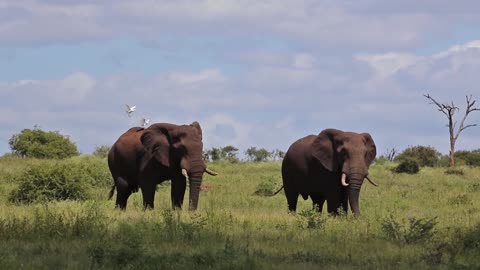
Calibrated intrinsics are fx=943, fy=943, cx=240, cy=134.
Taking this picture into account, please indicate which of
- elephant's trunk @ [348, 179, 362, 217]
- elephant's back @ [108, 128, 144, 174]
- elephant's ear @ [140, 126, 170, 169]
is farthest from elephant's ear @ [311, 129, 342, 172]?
elephant's back @ [108, 128, 144, 174]

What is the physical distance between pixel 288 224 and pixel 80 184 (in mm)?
9292

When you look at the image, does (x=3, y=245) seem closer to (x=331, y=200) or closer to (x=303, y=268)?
(x=303, y=268)

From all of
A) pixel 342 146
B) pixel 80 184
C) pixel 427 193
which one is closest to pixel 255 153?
pixel 427 193

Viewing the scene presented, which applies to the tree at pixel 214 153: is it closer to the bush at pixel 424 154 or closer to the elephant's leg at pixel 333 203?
the bush at pixel 424 154

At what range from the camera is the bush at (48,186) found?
2448 cm

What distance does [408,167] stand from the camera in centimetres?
4447

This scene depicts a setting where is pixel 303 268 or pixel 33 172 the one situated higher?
pixel 33 172

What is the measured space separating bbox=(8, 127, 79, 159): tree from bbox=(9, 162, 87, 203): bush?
3021 cm

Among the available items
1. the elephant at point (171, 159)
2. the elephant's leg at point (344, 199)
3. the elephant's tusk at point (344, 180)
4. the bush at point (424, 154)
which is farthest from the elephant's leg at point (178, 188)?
the bush at point (424, 154)

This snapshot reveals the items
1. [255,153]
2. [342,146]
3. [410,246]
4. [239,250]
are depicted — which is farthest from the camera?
[255,153]

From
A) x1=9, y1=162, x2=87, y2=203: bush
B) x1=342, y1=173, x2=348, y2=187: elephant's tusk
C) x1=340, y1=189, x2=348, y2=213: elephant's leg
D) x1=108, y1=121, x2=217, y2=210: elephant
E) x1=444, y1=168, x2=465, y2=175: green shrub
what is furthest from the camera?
x1=444, y1=168, x2=465, y2=175: green shrub

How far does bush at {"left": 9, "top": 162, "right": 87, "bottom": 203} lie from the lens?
24.5 m

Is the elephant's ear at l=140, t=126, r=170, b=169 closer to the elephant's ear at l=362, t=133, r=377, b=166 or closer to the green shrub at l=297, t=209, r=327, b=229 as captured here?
the elephant's ear at l=362, t=133, r=377, b=166

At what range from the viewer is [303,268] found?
476 inches
